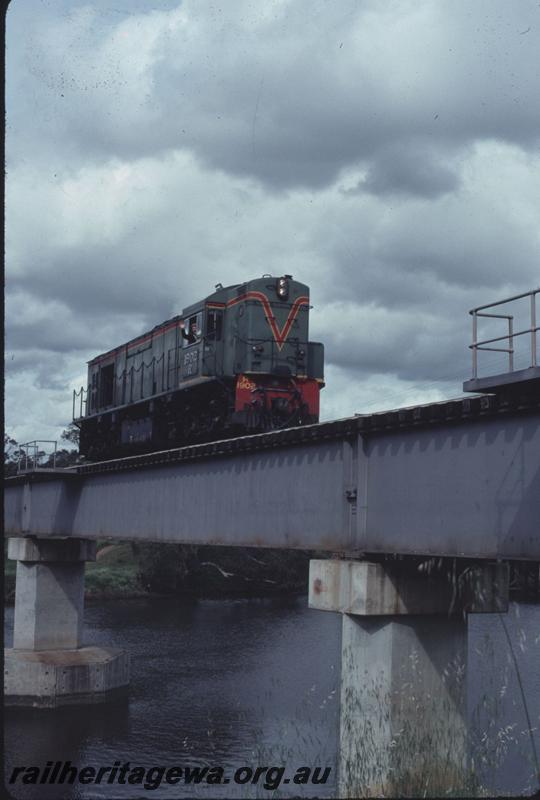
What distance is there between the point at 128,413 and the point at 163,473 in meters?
8.40

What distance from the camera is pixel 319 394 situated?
26.7 m

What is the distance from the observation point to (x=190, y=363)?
2736 cm

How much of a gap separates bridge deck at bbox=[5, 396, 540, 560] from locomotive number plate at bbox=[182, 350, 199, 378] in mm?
2926

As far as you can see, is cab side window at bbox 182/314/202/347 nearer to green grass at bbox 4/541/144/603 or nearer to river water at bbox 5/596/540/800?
river water at bbox 5/596/540/800

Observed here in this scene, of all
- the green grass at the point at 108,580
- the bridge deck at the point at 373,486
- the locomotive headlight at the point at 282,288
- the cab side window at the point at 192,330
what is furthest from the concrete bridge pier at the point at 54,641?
the green grass at the point at 108,580

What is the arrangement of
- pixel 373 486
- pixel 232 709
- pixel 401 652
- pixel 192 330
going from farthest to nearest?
pixel 232 709 < pixel 192 330 < pixel 373 486 < pixel 401 652

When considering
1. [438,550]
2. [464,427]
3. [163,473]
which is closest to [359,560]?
[438,550]

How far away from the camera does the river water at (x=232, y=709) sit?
20.8 metres

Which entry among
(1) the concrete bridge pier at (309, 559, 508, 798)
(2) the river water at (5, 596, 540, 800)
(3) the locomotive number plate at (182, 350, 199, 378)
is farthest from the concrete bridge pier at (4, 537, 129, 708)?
(1) the concrete bridge pier at (309, 559, 508, 798)

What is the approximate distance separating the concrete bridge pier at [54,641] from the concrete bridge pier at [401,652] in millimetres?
18232

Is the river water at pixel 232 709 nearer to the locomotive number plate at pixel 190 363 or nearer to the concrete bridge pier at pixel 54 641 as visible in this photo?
the concrete bridge pier at pixel 54 641

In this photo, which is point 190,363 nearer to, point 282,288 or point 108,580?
point 282,288

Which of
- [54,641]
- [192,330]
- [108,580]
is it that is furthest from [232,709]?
[108,580]

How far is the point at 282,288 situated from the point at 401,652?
1372 centimetres
